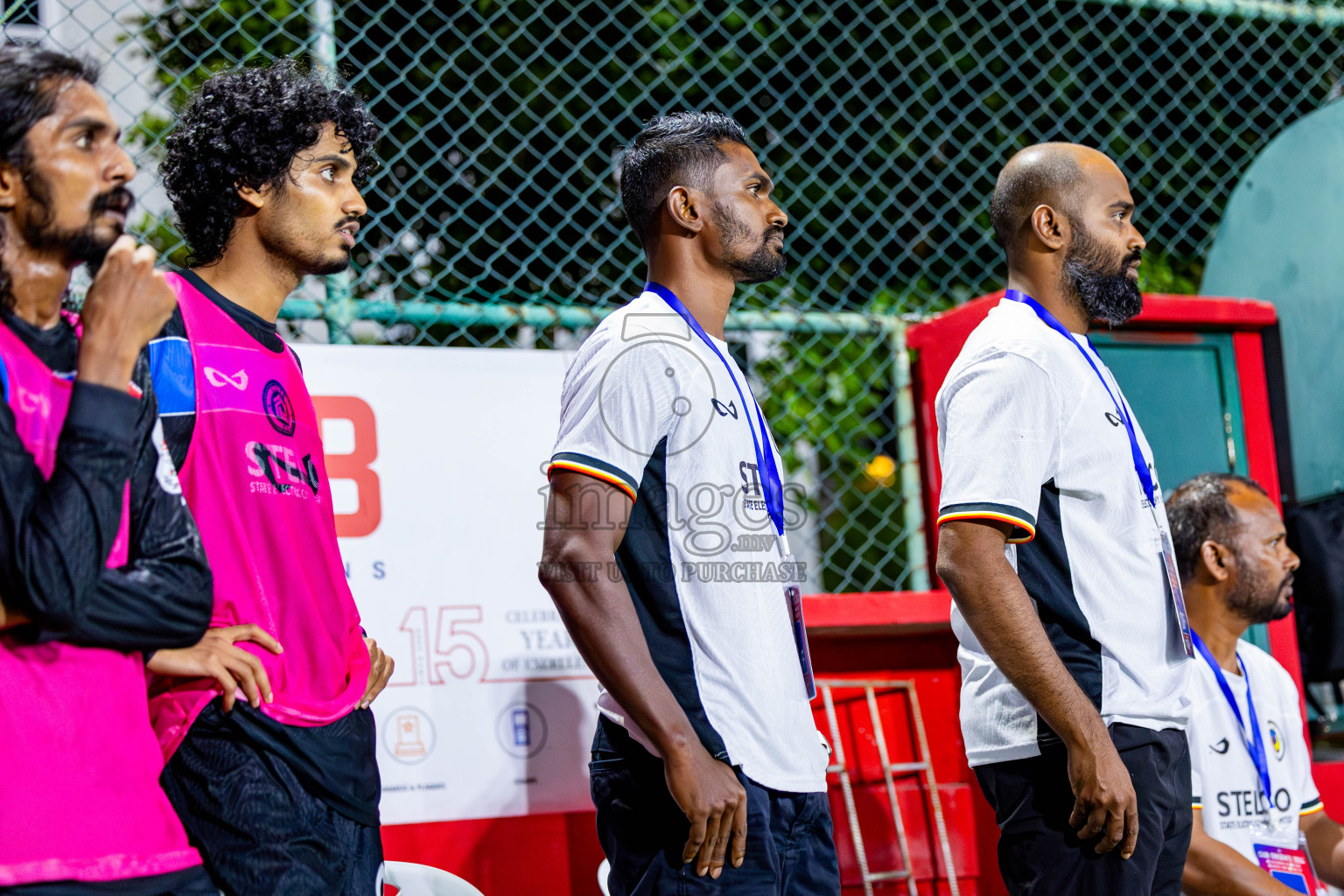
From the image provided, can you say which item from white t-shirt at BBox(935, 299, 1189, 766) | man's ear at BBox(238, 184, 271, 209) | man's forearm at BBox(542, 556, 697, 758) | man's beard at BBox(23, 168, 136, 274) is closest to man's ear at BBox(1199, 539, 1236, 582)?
white t-shirt at BBox(935, 299, 1189, 766)

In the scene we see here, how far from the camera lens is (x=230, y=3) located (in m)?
5.41

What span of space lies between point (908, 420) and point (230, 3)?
3184 millimetres

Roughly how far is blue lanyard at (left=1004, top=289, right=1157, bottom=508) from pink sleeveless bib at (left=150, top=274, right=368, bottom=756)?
1606 mm

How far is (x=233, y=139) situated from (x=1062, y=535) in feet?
5.76

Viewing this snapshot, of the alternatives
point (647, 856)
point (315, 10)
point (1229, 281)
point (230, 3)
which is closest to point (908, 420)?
point (1229, 281)

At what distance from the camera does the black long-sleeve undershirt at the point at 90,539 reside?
160cm

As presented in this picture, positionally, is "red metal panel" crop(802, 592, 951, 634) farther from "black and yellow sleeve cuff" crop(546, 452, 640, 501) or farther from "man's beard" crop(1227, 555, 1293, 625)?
"black and yellow sleeve cuff" crop(546, 452, 640, 501)

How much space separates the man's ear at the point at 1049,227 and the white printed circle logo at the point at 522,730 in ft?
6.33

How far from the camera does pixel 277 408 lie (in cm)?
226

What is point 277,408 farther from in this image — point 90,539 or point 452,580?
point 452,580

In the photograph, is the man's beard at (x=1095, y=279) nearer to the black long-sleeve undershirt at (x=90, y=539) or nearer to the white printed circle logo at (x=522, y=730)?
the white printed circle logo at (x=522, y=730)

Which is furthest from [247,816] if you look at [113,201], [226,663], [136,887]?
[113,201]

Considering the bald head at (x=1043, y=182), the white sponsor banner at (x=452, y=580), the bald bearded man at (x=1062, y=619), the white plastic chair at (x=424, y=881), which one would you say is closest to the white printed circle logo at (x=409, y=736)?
the white sponsor banner at (x=452, y=580)

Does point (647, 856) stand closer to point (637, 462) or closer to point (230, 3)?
point (637, 462)
